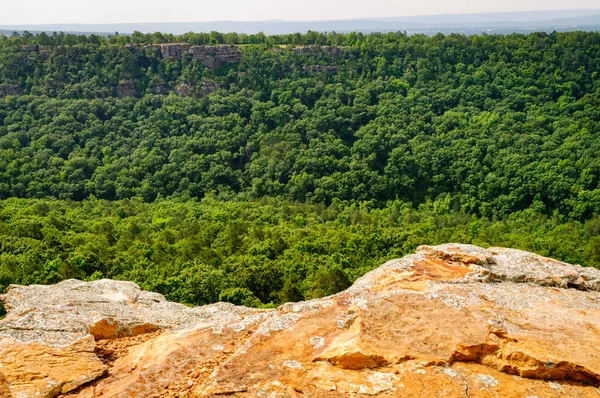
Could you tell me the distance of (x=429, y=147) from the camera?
75438 mm

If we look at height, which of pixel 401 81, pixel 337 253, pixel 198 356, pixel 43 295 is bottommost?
pixel 337 253

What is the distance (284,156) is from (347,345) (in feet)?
205

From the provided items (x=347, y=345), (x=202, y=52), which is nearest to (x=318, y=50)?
(x=202, y=52)

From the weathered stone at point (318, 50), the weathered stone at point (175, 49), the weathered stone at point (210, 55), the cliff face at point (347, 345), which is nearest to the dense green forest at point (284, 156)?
the weathered stone at point (318, 50)

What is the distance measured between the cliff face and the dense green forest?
12.7 meters

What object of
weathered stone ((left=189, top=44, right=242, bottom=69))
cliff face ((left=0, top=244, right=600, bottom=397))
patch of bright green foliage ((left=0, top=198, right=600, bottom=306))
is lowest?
patch of bright green foliage ((left=0, top=198, right=600, bottom=306))

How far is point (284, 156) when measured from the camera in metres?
76.8

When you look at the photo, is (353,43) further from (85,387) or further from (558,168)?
(85,387)

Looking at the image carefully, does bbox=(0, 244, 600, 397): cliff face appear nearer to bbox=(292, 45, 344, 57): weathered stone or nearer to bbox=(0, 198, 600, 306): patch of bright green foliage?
bbox=(0, 198, 600, 306): patch of bright green foliage

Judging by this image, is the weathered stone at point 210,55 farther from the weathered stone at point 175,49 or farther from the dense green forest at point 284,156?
the weathered stone at point 175,49

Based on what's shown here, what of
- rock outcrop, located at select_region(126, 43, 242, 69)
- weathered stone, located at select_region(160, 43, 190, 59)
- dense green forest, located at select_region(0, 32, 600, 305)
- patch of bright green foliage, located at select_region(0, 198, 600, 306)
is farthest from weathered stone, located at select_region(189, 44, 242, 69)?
patch of bright green foliage, located at select_region(0, 198, 600, 306)

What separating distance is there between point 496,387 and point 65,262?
30783mm

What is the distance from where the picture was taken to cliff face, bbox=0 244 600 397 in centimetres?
1402

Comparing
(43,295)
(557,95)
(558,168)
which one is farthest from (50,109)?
(557,95)
